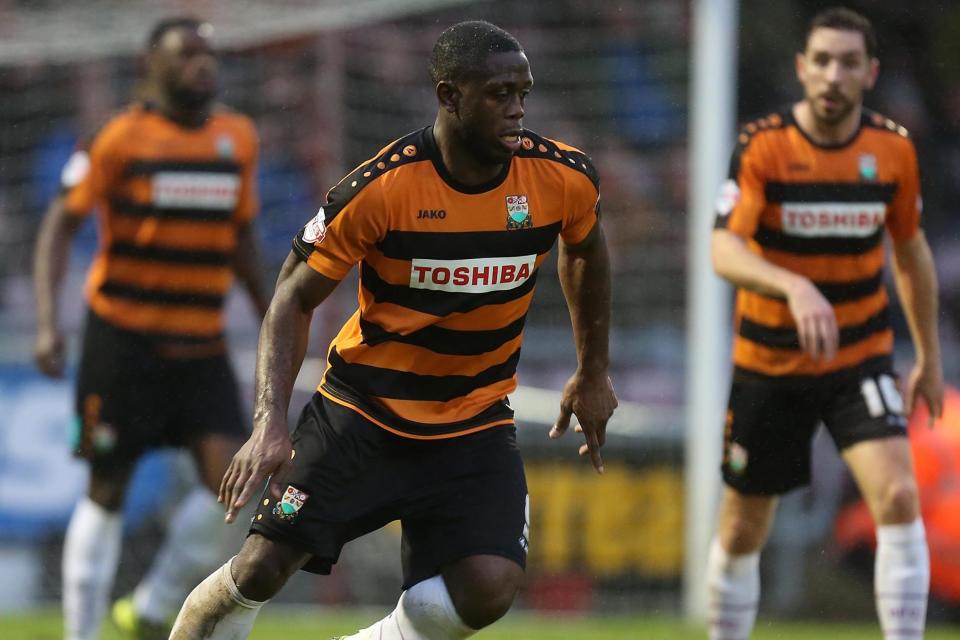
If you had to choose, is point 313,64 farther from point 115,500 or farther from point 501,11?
point 115,500

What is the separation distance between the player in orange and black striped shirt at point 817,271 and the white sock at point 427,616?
1742mm

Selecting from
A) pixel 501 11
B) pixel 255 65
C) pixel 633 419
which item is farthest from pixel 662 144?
pixel 255 65

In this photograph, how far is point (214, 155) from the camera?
275 inches

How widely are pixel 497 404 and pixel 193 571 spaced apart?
2.71 meters

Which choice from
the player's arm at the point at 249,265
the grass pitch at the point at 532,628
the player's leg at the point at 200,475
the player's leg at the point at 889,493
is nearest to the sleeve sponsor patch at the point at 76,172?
the player's arm at the point at 249,265

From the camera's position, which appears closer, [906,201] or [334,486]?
[334,486]

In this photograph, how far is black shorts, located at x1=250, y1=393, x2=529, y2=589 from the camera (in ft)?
14.3

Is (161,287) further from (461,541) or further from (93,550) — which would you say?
(461,541)

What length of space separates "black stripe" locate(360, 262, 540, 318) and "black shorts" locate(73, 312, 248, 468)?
2.50 m

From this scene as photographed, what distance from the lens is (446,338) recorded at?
4.41m

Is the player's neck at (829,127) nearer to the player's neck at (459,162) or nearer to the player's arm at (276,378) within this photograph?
the player's neck at (459,162)

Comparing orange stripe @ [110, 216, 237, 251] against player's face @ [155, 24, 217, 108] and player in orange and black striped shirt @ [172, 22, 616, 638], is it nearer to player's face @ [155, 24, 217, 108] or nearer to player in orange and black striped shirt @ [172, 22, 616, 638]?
player's face @ [155, 24, 217, 108]

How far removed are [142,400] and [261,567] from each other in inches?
107

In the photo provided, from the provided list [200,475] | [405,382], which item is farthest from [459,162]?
[200,475]
